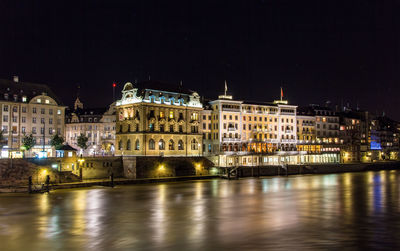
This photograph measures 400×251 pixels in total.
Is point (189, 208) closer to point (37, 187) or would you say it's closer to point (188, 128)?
point (37, 187)

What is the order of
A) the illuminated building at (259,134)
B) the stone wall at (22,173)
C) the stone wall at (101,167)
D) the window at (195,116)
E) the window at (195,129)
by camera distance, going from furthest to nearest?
1. the illuminated building at (259,134)
2. the window at (195,116)
3. the window at (195,129)
4. the stone wall at (101,167)
5. the stone wall at (22,173)

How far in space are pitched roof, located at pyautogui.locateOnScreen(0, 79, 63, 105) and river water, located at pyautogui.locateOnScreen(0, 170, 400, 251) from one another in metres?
39.8

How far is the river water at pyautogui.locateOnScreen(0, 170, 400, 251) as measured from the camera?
3105 centimetres

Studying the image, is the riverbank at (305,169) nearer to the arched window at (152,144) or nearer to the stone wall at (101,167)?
the arched window at (152,144)

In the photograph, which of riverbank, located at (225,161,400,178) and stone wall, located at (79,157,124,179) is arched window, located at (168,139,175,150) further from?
riverbank, located at (225,161,400,178)

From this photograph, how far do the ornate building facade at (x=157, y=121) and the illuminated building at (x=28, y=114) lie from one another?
1643 centimetres

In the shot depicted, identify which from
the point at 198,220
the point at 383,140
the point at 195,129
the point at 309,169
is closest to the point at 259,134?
the point at 309,169

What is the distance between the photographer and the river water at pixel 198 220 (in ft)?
102

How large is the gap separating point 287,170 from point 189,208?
60.7 meters

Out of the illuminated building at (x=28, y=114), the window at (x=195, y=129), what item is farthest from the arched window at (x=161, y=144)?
the illuminated building at (x=28, y=114)

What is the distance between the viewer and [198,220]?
40875 millimetres

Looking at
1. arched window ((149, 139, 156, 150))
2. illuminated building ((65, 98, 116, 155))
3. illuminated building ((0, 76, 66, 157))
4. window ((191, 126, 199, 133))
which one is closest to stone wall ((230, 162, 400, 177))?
window ((191, 126, 199, 133))

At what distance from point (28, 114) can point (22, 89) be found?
21.3 feet

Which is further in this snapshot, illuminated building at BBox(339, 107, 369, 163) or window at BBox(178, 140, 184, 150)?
illuminated building at BBox(339, 107, 369, 163)
